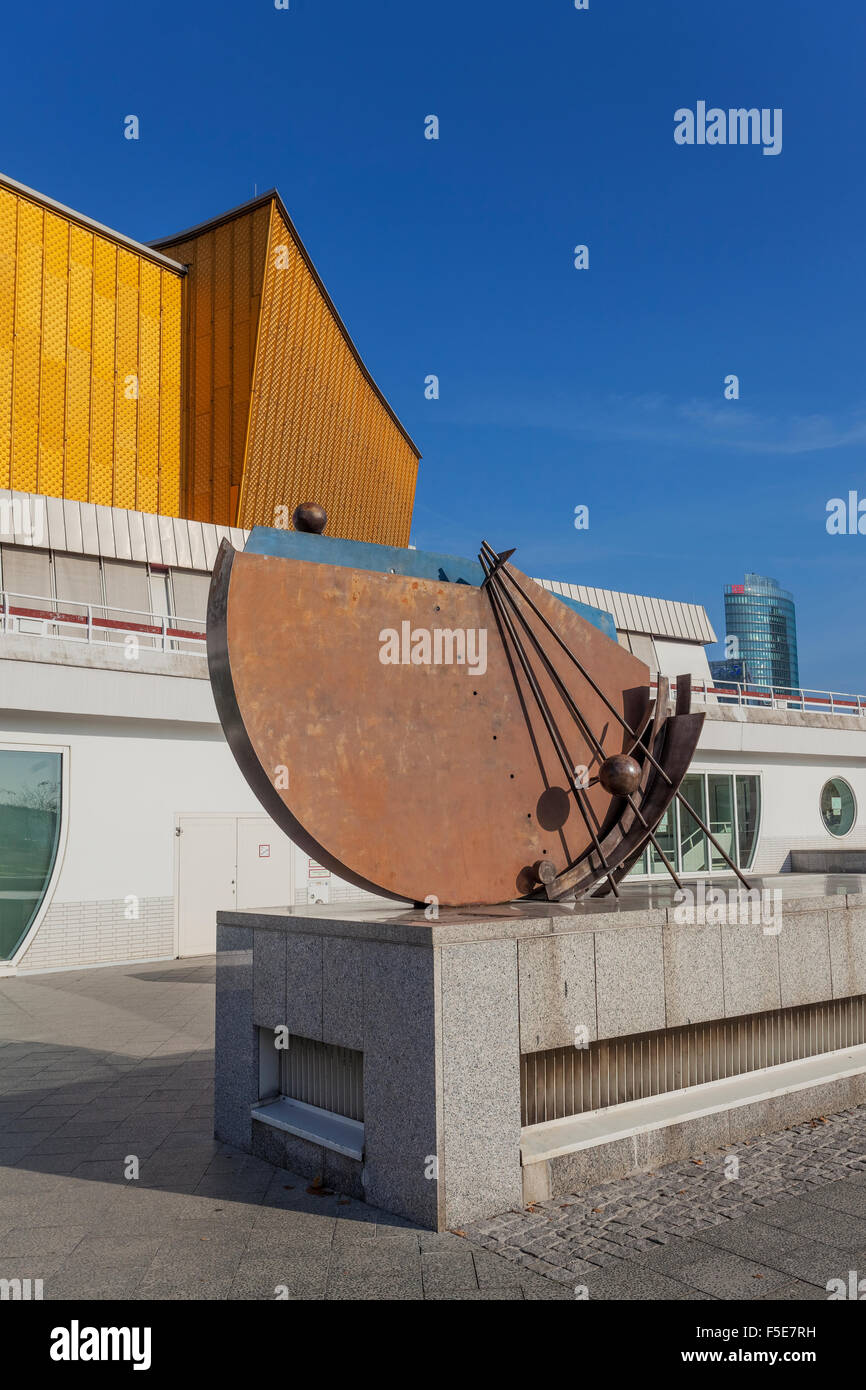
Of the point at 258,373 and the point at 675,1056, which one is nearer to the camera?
the point at 675,1056

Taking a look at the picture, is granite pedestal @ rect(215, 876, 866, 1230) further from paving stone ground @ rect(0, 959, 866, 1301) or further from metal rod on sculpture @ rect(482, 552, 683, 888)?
metal rod on sculpture @ rect(482, 552, 683, 888)

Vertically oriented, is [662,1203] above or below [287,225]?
below

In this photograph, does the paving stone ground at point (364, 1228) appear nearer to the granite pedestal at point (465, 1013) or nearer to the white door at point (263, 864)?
the granite pedestal at point (465, 1013)

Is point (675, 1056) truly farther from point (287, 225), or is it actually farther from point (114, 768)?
point (287, 225)

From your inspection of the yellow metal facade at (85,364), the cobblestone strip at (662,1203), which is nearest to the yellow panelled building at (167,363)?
the yellow metal facade at (85,364)

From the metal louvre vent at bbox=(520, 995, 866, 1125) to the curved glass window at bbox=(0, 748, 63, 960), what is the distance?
10087 millimetres

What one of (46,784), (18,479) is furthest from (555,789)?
(18,479)

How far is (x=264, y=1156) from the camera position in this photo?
19.8ft

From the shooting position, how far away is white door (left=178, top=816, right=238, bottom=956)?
15188 millimetres

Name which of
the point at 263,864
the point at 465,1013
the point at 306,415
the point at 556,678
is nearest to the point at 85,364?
the point at 306,415

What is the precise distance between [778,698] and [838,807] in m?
3.39

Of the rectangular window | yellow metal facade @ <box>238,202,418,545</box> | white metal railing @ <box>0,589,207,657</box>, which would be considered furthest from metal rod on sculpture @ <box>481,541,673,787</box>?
the rectangular window

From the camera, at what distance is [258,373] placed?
80.3ft
